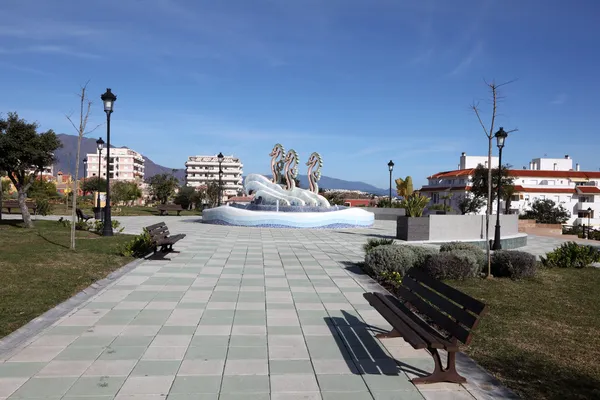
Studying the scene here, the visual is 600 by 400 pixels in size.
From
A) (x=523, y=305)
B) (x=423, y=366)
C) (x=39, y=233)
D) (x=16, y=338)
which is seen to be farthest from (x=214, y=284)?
(x=39, y=233)

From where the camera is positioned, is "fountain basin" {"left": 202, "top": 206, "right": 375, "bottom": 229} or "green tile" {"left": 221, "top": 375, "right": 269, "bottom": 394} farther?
"fountain basin" {"left": 202, "top": 206, "right": 375, "bottom": 229}

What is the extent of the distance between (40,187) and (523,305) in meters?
47.0

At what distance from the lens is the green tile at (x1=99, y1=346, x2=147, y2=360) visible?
4.63 metres

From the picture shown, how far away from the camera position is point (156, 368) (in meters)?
4.36

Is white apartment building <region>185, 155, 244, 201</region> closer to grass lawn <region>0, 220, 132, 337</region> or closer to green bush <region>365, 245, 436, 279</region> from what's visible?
grass lawn <region>0, 220, 132, 337</region>

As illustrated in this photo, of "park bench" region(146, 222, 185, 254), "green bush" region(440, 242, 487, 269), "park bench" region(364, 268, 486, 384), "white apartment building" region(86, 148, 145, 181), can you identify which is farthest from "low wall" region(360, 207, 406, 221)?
"white apartment building" region(86, 148, 145, 181)

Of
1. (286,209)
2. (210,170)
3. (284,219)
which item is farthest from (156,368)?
(210,170)

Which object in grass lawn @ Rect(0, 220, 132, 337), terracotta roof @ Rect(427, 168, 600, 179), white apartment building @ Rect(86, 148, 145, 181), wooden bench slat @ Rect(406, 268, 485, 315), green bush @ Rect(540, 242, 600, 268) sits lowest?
grass lawn @ Rect(0, 220, 132, 337)

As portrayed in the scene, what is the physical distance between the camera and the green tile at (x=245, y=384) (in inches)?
154

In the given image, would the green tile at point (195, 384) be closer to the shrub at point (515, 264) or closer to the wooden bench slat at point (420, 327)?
the wooden bench slat at point (420, 327)

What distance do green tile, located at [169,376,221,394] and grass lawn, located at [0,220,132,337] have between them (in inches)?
101

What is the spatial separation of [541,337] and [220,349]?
13.2 feet

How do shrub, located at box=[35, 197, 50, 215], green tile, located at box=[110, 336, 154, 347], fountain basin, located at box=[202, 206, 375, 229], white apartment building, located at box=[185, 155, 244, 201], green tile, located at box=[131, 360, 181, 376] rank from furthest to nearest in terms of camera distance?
white apartment building, located at box=[185, 155, 244, 201], shrub, located at box=[35, 197, 50, 215], fountain basin, located at box=[202, 206, 375, 229], green tile, located at box=[110, 336, 154, 347], green tile, located at box=[131, 360, 181, 376]

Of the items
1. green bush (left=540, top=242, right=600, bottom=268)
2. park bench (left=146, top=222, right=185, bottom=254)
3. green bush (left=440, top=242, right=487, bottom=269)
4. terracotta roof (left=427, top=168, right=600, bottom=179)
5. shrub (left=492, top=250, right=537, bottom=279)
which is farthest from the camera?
terracotta roof (left=427, top=168, right=600, bottom=179)
